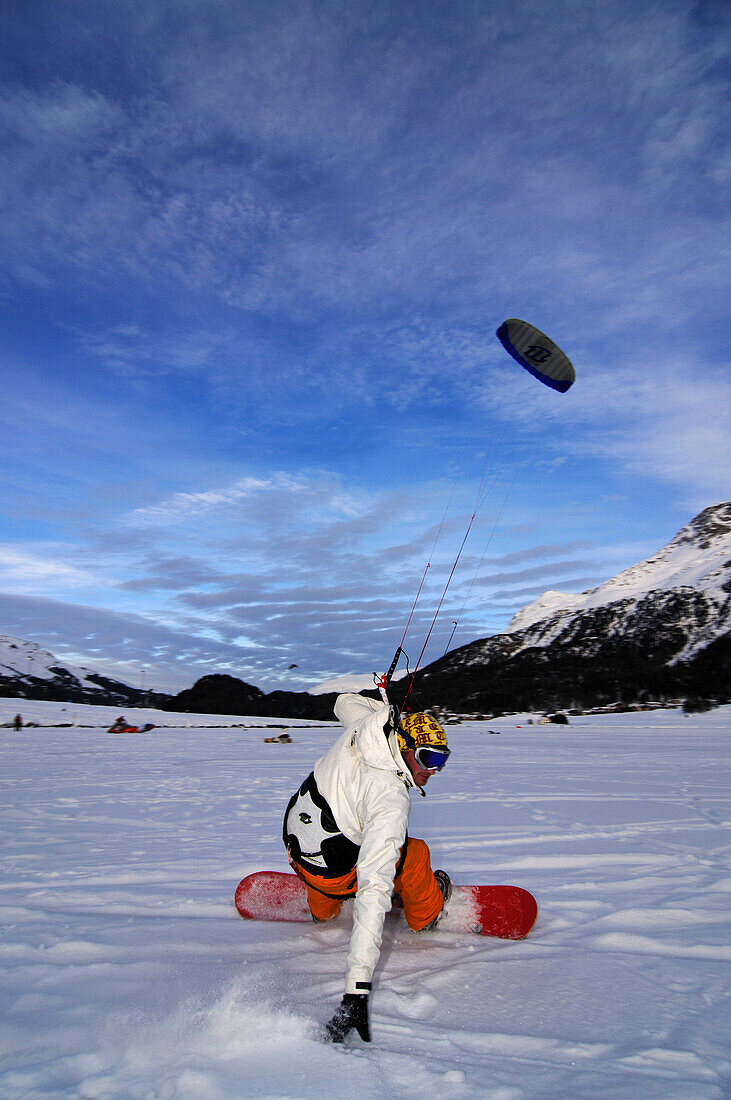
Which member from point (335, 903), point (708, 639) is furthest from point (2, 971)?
point (708, 639)

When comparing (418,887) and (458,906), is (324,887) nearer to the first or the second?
(418,887)

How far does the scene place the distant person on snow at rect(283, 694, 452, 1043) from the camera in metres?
3.09

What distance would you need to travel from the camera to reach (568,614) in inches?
6973

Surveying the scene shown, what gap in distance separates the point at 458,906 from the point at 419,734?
148cm

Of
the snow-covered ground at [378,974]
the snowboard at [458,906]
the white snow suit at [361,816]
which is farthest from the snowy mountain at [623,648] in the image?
the white snow suit at [361,816]

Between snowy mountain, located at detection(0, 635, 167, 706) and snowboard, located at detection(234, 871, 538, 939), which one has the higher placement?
snowy mountain, located at detection(0, 635, 167, 706)

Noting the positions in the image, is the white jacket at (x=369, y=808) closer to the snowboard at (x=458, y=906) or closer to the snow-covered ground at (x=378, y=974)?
the snow-covered ground at (x=378, y=974)

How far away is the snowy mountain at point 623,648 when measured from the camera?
8650cm

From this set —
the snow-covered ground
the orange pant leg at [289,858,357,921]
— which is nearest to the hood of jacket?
the orange pant leg at [289,858,357,921]

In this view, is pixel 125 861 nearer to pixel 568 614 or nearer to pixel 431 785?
pixel 431 785

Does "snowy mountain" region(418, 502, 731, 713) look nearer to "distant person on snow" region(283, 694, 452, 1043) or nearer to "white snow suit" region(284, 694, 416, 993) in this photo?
"distant person on snow" region(283, 694, 452, 1043)

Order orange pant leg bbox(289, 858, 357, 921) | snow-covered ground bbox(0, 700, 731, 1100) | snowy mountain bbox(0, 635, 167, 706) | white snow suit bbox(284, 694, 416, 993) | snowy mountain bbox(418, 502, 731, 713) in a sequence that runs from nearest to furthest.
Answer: snow-covered ground bbox(0, 700, 731, 1100)
white snow suit bbox(284, 694, 416, 993)
orange pant leg bbox(289, 858, 357, 921)
snowy mountain bbox(418, 502, 731, 713)
snowy mountain bbox(0, 635, 167, 706)

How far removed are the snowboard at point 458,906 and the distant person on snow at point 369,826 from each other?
130 mm

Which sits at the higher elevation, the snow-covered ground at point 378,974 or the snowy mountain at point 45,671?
the snowy mountain at point 45,671
